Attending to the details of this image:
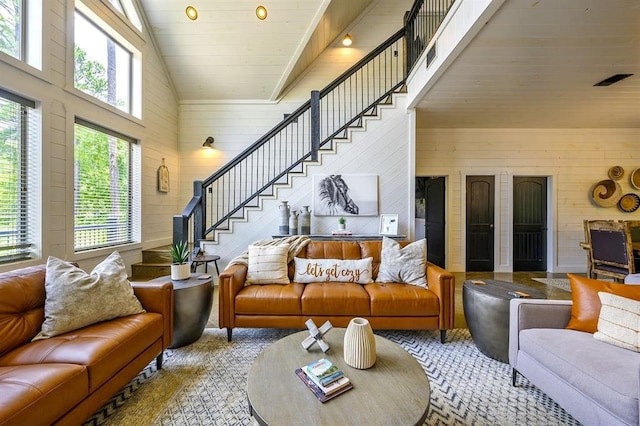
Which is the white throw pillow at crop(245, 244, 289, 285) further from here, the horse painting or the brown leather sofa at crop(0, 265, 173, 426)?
the horse painting

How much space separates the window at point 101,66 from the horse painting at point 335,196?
3.43 meters

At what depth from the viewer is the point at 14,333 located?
1582mm

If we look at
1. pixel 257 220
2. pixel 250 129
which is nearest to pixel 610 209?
pixel 257 220

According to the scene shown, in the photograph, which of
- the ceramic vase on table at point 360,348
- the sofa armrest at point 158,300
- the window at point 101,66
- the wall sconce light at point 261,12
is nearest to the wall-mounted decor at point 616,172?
the ceramic vase on table at point 360,348

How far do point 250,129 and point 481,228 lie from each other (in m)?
5.11

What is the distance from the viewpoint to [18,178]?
2.80 metres

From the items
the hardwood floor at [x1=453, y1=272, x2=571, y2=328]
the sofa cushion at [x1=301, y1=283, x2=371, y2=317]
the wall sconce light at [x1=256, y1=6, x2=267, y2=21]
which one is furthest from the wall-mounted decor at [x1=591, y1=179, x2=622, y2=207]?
the wall sconce light at [x1=256, y1=6, x2=267, y2=21]

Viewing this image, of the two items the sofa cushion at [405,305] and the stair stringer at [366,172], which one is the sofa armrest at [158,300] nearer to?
the sofa cushion at [405,305]

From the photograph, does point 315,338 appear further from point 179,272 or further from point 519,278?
point 519,278

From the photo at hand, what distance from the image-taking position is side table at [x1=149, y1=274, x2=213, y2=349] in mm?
2346

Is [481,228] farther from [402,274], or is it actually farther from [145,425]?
[145,425]

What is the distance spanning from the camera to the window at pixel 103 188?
3.52 metres

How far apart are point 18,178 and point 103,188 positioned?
42.5 inches

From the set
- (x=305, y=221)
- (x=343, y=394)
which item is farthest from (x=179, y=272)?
(x=305, y=221)
